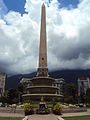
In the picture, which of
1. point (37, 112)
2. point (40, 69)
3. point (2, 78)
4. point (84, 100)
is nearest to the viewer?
point (37, 112)

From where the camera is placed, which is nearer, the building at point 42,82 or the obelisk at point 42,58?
the building at point 42,82

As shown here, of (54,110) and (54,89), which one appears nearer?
(54,110)

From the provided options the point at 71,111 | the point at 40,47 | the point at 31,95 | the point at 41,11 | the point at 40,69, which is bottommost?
the point at 71,111

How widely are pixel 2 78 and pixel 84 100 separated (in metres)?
Answer: 71.9

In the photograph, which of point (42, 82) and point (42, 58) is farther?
point (42, 58)

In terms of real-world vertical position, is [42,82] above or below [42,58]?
below

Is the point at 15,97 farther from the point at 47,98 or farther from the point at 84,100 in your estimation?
the point at 47,98

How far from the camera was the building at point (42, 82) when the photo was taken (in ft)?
148

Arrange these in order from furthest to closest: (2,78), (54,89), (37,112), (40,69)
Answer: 1. (2,78)
2. (40,69)
3. (54,89)
4. (37,112)

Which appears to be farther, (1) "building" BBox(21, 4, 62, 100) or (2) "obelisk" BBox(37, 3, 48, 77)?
(2) "obelisk" BBox(37, 3, 48, 77)

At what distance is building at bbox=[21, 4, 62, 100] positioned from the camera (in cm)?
4506

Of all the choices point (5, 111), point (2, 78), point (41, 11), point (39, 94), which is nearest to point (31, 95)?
point (39, 94)

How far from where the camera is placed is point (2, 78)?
142m

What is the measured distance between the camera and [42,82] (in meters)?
49.1
